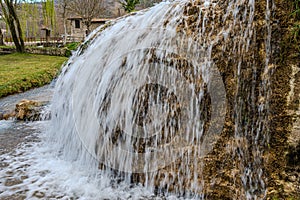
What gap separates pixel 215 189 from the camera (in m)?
2.44

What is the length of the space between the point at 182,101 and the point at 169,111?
0.53ft

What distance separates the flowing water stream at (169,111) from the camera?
2340 mm

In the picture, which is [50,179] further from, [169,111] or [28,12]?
[28,12]

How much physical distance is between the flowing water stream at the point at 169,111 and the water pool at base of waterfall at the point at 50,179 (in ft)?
0.04

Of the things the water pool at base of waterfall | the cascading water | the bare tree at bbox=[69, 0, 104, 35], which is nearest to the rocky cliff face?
the cascading water

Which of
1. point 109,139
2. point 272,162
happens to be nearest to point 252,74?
point 272,162

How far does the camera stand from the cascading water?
2.33m

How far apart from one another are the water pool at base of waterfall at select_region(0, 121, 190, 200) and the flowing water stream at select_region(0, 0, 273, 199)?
0.04 ft

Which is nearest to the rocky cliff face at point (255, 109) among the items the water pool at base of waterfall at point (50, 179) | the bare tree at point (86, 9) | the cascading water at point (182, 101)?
the cascading water at point (182, 101)

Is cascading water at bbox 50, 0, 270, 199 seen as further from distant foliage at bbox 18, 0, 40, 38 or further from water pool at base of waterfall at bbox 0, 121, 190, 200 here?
distant foliage at bbox 18, 0, 40, 38

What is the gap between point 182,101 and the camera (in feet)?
8.30

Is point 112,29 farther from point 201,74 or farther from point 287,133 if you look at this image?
point 287,133

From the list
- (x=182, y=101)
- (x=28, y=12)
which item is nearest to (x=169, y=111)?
(x=182, y=101)

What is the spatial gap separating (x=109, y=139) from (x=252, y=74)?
5.06 ft
